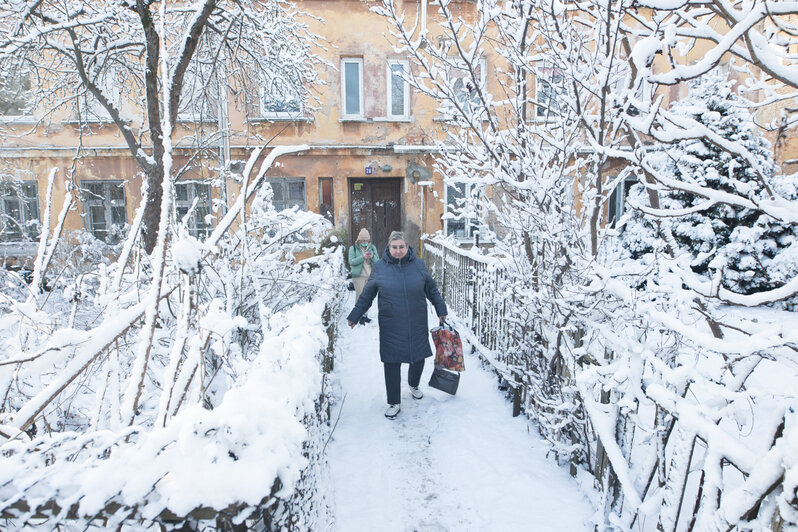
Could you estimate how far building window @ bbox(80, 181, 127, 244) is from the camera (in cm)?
1285

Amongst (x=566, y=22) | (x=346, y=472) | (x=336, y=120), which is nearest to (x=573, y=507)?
(x=346, y=472)

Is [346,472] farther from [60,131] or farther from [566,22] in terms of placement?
[60,131]

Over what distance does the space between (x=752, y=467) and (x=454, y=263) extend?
5.86 metres

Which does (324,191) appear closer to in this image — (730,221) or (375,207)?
(375,207)

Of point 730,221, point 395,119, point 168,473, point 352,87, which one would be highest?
point 352,87

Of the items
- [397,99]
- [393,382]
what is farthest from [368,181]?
[393,382]

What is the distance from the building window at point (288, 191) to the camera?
43.4 ft

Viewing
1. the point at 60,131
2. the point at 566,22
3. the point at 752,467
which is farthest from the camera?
the point at 60,131

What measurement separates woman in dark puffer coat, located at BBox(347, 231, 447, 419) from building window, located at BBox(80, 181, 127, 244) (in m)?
11.1

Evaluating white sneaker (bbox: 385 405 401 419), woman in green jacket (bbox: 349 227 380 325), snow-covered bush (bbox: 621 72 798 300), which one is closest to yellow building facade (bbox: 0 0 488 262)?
woman in green jacket (bbox: 349 227 380 325)

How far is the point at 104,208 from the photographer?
13.3 metres

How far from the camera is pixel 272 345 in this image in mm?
1838

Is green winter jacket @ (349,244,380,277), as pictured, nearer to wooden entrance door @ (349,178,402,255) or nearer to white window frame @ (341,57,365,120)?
wooden entrance door @ (349,178,402,255)

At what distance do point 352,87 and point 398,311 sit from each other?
1070 centimetres
